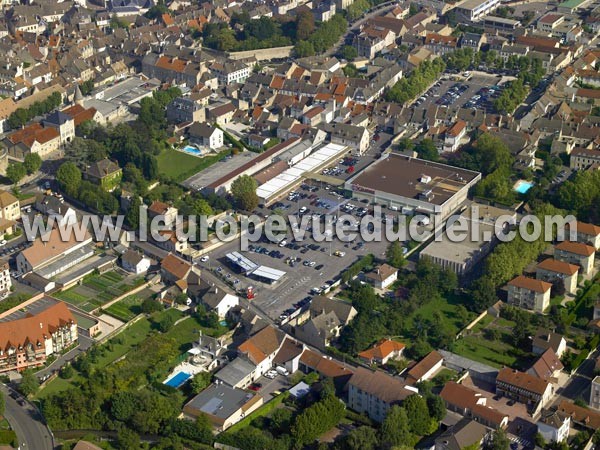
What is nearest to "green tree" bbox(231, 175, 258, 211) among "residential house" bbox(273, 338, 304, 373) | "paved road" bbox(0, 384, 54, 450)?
"residential house" bbox(273, 338, 304, 373)

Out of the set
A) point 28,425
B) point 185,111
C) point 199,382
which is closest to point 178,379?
point 199,382

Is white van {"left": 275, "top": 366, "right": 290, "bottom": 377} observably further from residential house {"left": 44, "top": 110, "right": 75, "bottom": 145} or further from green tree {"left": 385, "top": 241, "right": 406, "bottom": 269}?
residential house {"left": 44, "top": 110, "right": 75, "bottom": 145}

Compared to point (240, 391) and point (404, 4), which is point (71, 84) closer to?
point (404, 4)

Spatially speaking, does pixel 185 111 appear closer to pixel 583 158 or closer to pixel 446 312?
pixel 583 158

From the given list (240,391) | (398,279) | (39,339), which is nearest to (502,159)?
(398,279)

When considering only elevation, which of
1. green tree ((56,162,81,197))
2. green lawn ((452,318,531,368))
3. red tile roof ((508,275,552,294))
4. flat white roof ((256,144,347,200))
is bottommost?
green lawn ((452,318,531,368))

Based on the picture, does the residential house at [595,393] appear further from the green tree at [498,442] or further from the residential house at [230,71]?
the residential house at [230,71]
